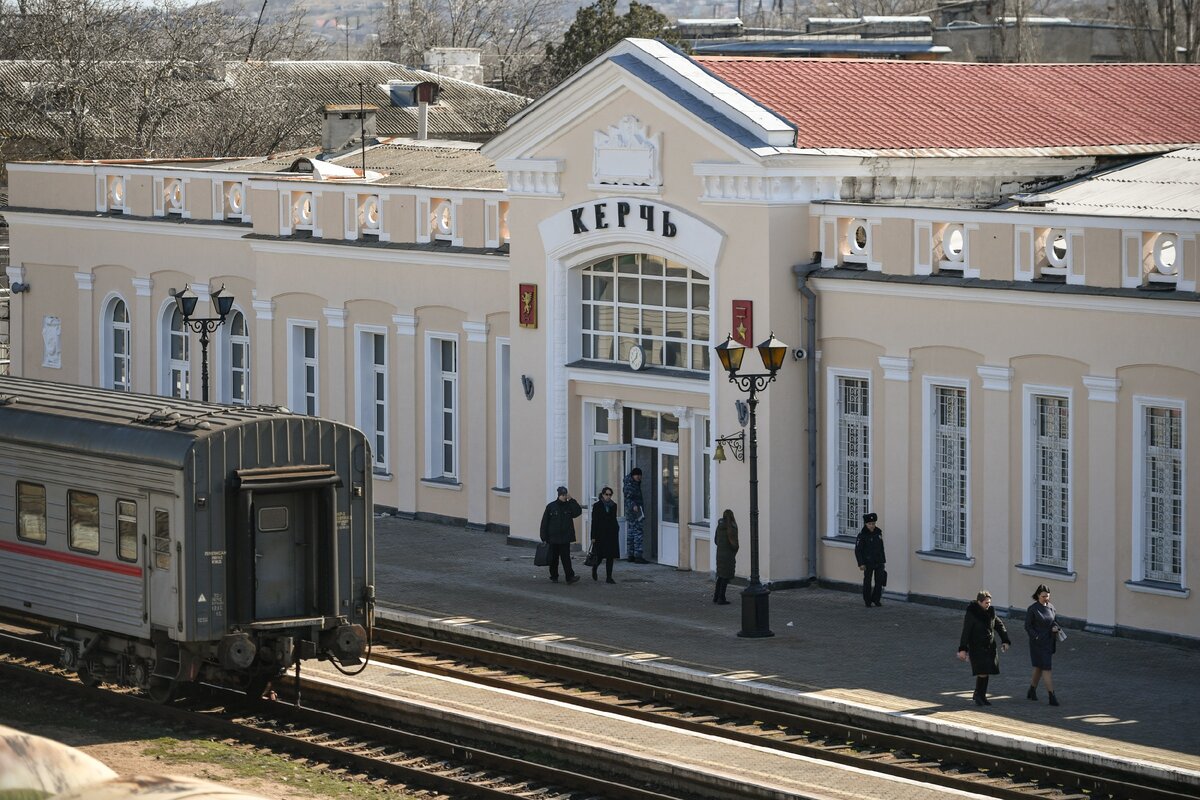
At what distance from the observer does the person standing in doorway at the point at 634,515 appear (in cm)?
2800

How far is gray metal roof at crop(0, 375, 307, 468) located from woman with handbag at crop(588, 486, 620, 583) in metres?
7.31

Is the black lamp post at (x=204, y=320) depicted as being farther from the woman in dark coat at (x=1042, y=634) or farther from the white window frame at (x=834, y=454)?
the woman in dark coat at (x=1042, y=634)

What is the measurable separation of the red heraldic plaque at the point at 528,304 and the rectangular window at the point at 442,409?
238 centimetres

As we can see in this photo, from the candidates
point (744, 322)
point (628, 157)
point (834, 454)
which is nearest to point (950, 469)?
point (834, 454)

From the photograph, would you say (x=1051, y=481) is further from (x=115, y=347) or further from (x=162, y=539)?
(x=115, y=347)

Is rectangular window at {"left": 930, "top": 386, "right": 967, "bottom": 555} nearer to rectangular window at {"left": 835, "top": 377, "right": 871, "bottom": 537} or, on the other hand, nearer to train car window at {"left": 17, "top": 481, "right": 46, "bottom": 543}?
rectangular window at {"left": 835, "top": 377, "right": 871, "bottom": 537}

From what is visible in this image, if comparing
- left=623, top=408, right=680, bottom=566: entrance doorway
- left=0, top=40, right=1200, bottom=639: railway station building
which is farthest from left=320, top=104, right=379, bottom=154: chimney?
left=623, top=408, right=680, bottom=566: entrance doorway

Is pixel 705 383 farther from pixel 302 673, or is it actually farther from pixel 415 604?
pixel 302 673

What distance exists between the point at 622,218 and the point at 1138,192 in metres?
6.76

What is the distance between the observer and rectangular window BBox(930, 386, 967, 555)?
24.9 meters

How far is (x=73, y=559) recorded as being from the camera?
1992 cm

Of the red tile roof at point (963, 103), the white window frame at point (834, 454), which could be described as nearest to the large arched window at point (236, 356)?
the red tile roof at point (963, 103)

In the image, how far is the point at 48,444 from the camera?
2005cm

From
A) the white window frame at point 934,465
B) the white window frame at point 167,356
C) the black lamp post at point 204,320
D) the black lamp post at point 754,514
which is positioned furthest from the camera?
the white window frame at point 167,356
